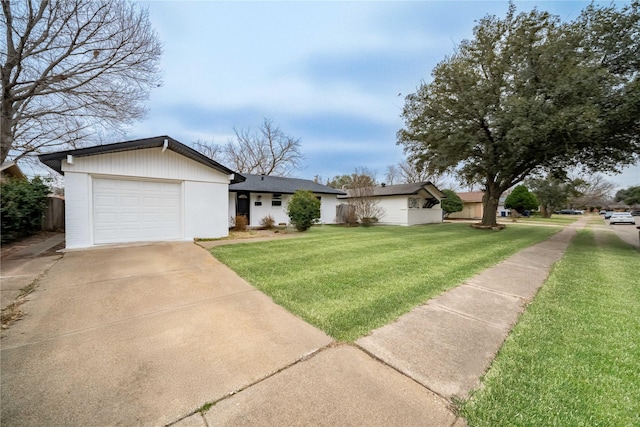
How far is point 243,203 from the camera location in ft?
47.9

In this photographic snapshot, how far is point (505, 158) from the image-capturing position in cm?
1381

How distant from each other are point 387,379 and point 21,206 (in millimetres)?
11961

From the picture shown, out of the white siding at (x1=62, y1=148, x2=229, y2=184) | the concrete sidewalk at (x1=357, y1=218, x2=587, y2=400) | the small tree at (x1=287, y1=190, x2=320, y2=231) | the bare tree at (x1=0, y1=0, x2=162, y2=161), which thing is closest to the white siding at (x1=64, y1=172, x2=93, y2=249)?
the white siding at (x1=62, y1=148, x2=229, y2=184)

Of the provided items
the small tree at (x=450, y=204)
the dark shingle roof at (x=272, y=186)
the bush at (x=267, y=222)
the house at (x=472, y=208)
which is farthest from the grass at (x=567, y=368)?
the house at (x=472, y=208)

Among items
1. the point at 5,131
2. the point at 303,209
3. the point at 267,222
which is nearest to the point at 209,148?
the point at 5,131

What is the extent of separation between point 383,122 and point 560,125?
12.0m

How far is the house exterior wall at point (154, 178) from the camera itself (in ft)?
23.4

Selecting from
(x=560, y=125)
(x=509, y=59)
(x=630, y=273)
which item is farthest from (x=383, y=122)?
(x=630, y=273)

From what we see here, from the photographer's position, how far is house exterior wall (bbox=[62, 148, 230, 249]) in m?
7.12

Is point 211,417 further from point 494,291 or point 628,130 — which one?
point 628,130

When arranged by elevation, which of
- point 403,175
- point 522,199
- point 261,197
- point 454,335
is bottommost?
point 454,335

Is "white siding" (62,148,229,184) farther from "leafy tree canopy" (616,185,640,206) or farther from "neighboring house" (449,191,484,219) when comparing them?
"leafy tree canopy" (616,185,640,206)

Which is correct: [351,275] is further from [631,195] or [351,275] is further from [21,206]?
[631,195]

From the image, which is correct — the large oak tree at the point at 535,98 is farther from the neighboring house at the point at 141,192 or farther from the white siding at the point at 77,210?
the white siding at the point at 77,210
